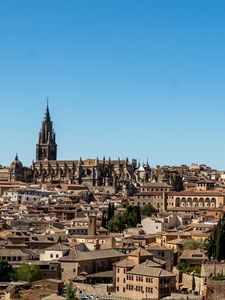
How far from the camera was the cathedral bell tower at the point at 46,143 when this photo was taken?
436 feet

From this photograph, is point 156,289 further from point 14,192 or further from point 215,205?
point 14,192

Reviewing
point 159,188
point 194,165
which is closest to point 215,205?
point 159,188

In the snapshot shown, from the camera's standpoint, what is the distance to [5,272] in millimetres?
41594

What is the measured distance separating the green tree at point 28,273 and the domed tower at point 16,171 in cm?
7822

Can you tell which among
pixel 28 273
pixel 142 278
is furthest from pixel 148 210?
pixel 142 278

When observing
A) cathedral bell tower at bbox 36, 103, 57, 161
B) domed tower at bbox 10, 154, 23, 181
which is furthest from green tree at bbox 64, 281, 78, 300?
cathedral bell tower at bbox 36, 103, 57, 161

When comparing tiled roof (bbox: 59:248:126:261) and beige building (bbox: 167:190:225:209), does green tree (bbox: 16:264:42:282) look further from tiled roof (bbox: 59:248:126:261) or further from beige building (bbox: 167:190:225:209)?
beige building (bbox: 167:190:225:209)

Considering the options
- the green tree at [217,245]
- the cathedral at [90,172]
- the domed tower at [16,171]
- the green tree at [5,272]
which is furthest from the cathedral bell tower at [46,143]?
the green tree at [217,245]

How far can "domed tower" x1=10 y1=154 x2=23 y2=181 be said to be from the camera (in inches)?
4685

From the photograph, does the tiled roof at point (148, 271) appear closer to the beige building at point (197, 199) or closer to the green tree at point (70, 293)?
the green tree at point (70, 293)

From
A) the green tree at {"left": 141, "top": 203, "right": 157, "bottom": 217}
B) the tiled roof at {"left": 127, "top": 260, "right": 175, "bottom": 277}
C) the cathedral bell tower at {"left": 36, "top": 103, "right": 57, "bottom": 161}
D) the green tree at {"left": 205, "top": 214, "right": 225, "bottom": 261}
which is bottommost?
the tiled roof at {"left": 127, "top": 260, "right": 175, "bottom": 277}

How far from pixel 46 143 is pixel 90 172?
58.6 ft

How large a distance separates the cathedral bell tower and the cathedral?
5.06 metres

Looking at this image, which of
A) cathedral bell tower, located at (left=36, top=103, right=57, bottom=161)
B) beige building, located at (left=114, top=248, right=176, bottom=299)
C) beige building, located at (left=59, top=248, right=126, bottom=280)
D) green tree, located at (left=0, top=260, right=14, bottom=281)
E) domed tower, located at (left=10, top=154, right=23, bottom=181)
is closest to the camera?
beige building, located at (left=114, top=248, right=176, bottom=299)
